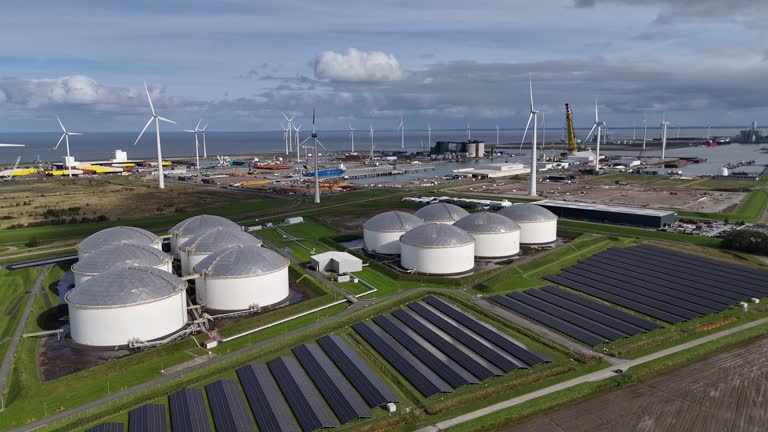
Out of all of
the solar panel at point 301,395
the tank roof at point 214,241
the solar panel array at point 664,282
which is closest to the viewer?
the solar panel at point 301,395

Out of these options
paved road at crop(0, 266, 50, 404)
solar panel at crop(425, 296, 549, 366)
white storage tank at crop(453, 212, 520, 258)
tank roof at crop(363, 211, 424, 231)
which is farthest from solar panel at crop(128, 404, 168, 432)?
white storage tank at crop(453, 212, 520, 258)

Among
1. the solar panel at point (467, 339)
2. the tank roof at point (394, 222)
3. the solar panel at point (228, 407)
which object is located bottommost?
the solar panel at point (228, 407)

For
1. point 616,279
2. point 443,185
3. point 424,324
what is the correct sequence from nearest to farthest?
point 424,324, point 616,279, point 443,185

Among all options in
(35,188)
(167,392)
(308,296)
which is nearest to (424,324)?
(308,296)

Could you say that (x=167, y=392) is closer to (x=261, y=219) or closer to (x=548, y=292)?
(x=548, y=292)

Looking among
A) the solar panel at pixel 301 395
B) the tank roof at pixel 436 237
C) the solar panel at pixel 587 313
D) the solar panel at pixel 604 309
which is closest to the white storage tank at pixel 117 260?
the solar panel at pixel 301 395

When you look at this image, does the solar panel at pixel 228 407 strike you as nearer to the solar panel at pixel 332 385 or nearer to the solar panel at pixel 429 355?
the solar panel at pixel 332 385
